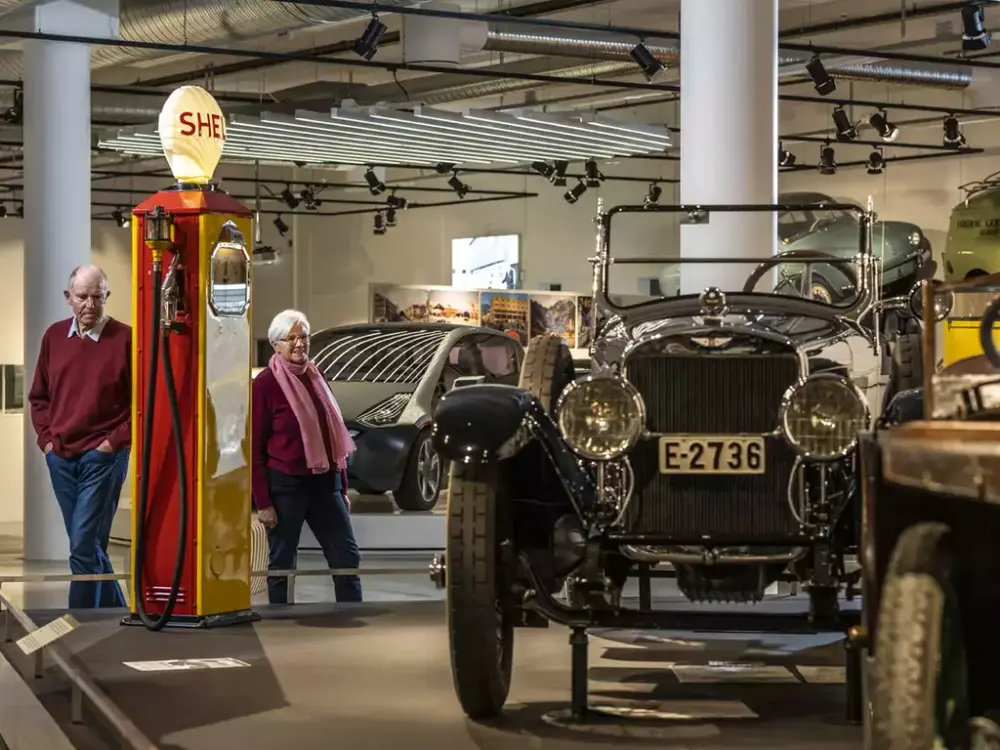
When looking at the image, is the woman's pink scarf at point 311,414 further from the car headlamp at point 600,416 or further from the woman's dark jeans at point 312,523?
the car headlamp at point 600,416

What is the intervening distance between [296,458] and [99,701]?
7.44 feet

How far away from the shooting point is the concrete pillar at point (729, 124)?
7465 mm

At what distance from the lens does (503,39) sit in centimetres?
1276

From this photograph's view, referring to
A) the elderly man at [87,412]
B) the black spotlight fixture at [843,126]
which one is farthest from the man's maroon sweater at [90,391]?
the black spotlight fixture at [843,126]

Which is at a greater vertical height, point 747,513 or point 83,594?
point 747,513

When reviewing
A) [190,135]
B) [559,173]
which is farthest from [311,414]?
[559,173]

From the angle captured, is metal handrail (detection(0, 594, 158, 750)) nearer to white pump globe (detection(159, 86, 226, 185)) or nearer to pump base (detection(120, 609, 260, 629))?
pump base (detection(120, 609, 260, 629))

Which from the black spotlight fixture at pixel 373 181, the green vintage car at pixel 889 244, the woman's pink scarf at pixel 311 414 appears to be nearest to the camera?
the woman's pink scarf at pixel 311 414

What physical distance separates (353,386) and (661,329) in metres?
6.48

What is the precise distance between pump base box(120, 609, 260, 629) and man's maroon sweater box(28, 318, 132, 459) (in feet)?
2.34

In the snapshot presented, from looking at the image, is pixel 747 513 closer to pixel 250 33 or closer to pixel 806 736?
pixel 806 736

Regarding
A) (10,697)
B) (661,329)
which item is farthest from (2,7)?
(661,329)

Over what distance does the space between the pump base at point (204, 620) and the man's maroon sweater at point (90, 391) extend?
714 mm

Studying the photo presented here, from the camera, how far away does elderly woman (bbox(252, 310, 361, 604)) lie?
656 cm
